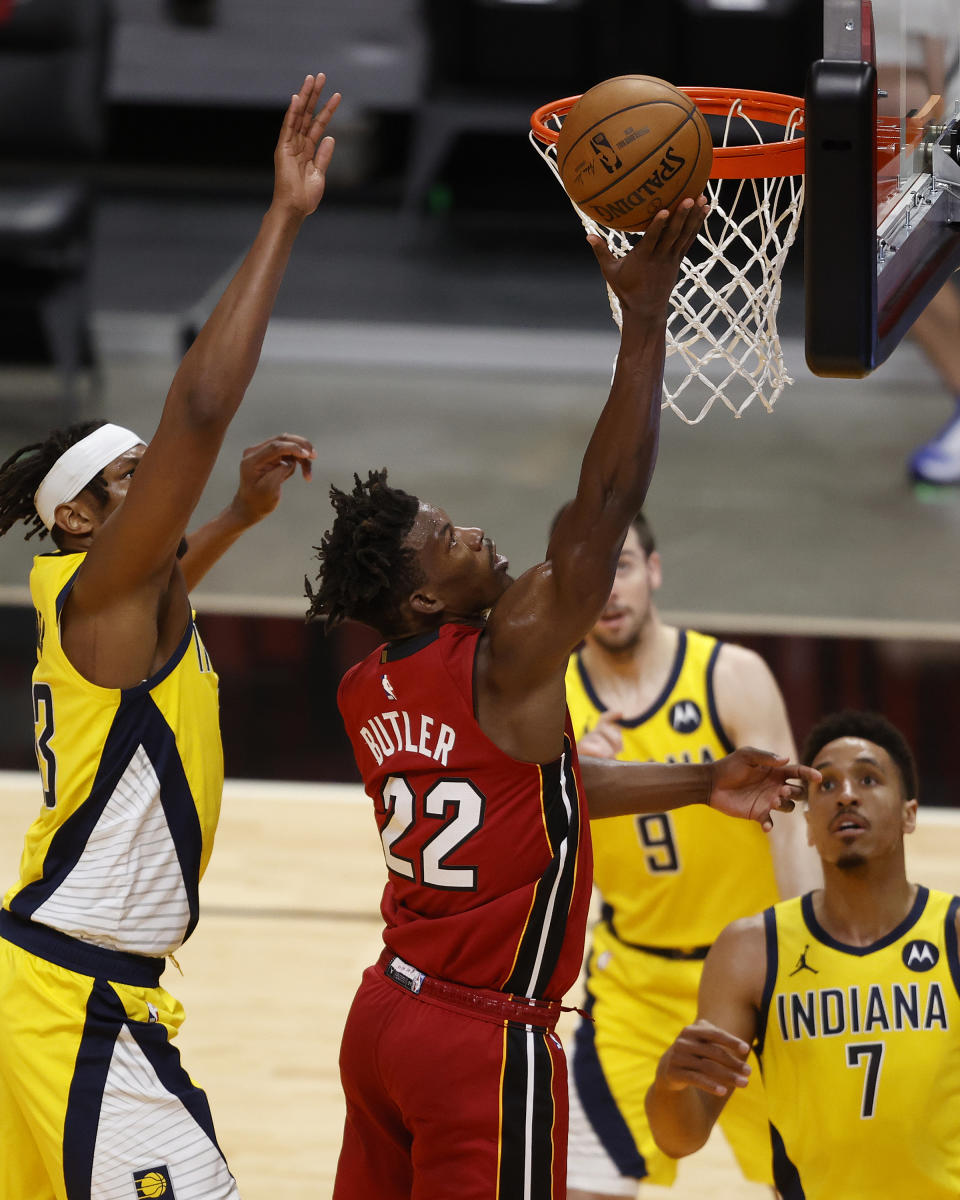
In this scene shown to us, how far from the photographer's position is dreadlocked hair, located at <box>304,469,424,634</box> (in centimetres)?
305

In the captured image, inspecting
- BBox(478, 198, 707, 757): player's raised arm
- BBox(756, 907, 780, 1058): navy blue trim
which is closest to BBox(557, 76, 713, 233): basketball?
BBox(478, 198, 707, 757): player's raised arm

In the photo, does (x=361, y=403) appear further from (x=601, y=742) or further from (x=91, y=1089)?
(x=91, y=1089)

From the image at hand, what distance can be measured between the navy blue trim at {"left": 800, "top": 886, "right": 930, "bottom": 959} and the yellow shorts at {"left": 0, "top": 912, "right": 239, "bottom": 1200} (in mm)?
1258

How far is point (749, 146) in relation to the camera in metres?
3.39

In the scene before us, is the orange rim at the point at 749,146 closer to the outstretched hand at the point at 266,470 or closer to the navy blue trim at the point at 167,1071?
the outstretched hand at the point at 266,470

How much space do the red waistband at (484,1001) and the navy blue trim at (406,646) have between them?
1.79 feet

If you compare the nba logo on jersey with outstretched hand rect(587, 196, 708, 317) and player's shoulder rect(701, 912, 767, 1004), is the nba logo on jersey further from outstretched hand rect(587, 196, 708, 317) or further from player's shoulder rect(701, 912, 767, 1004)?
outstretched hand rect(587, 196, 708, 317)

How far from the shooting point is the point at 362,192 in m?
14.4

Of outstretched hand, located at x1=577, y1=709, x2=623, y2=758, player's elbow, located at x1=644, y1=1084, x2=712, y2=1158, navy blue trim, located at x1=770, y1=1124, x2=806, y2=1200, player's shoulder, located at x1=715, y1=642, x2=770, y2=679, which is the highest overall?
player's shoulder, located at x1=715, y1=642, x2=770, y2=679

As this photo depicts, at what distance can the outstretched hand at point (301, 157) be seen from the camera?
2.92m

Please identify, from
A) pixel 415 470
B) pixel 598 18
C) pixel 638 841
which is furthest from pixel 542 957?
pixel 598 18

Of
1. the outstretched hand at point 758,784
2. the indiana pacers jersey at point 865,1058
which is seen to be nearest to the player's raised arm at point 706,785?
the outstretched hand at point 758,784

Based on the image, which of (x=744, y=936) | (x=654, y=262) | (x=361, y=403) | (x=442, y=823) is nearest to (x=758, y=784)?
(x=744, y=936)

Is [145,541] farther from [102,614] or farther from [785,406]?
[785,406]
